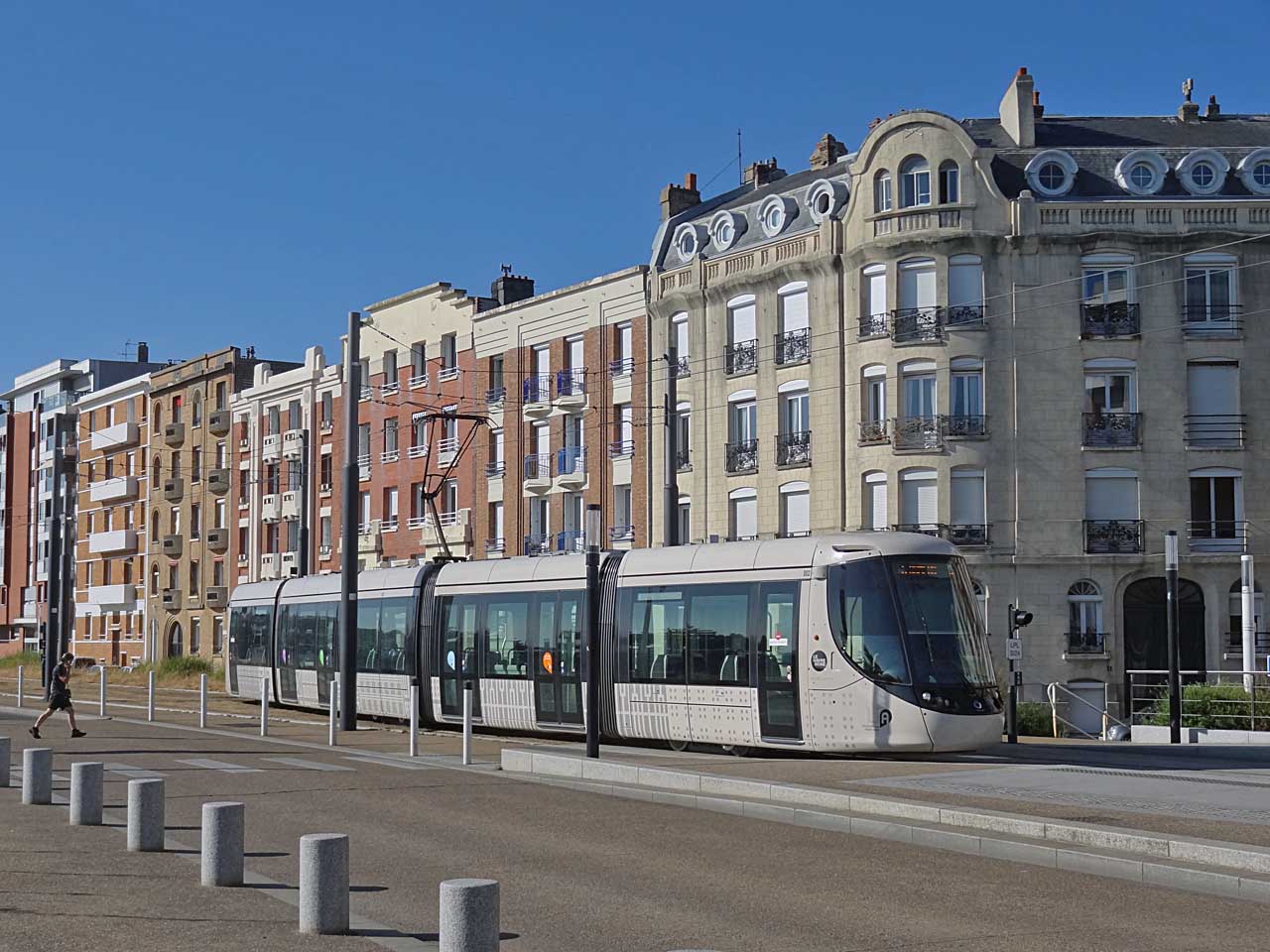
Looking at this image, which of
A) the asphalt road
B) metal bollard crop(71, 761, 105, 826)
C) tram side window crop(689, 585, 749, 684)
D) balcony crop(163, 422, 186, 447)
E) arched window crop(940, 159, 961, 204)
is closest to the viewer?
the asphalt road

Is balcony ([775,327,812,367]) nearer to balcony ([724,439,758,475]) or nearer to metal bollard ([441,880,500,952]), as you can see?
balcony ([724,439,758,475])

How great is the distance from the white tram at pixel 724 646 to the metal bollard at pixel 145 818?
10.5 meters

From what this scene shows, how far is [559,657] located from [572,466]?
927 inches

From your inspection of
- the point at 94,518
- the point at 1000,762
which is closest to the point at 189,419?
the point at 94,518

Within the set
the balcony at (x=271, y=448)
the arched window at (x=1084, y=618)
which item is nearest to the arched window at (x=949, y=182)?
the arched window at (x=1084, y=618)

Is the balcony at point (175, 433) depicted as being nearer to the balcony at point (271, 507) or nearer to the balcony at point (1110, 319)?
the balcony at point (271, 507)

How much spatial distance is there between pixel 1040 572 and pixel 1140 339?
6104 mm

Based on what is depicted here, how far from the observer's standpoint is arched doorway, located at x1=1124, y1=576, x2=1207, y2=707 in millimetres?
40469

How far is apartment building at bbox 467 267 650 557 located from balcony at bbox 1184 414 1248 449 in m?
14.5

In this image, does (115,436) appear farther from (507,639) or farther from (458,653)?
(507,639)

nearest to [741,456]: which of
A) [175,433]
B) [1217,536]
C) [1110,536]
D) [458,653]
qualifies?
[1110,536]

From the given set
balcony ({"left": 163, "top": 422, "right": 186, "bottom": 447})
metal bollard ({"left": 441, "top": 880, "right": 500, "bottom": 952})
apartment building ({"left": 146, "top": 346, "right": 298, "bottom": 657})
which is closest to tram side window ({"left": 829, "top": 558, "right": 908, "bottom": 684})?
metal bollard ({"left": 441, "top": 880, "right": 500, "bottom": 952})

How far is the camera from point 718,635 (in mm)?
23250

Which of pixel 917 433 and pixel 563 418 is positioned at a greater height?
pixel 563 418
